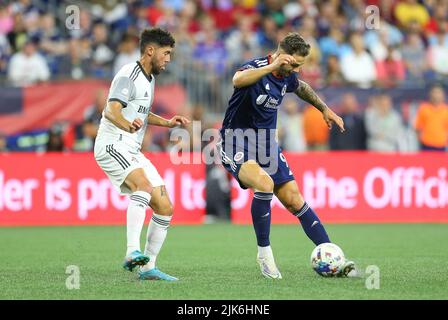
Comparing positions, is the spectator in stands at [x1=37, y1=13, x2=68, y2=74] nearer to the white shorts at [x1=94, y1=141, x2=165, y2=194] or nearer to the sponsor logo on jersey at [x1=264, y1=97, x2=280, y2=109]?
the white shorts at [x1=94, y1=141, x2=165, y2=194]

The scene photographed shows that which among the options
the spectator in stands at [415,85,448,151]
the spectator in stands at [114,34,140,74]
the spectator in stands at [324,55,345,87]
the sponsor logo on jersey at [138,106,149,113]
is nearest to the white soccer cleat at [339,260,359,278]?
the sponsor logo on jersey at [138,106,149,113]

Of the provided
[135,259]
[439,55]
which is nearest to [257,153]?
A: [135,259]

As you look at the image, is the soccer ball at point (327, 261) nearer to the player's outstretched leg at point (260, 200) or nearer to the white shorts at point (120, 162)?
the player's outstretched leg at point (260, 200)

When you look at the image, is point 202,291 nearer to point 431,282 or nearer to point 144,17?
point 431,282

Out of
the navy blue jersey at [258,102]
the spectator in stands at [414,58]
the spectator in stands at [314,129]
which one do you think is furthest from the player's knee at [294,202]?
the spectator in stands at [414,58]

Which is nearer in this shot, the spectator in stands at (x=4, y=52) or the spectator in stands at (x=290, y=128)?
the spectator in stands at (x=290, y=128)

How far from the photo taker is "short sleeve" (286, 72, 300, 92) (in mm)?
9859

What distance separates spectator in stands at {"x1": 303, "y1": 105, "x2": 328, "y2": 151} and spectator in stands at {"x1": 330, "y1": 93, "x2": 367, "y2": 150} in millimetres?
157

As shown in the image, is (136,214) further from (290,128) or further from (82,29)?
(82,29)

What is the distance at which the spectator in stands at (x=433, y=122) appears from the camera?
18094mm

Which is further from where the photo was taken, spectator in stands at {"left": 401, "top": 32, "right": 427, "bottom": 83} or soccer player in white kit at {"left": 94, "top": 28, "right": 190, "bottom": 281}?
spectator in stands at {"left": 401, "top": 32, "right": 427, "bottom": 83}

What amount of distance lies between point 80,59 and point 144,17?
2513mm

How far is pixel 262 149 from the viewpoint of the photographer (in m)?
9.70

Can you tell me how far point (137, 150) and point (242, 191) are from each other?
25.8 ft
